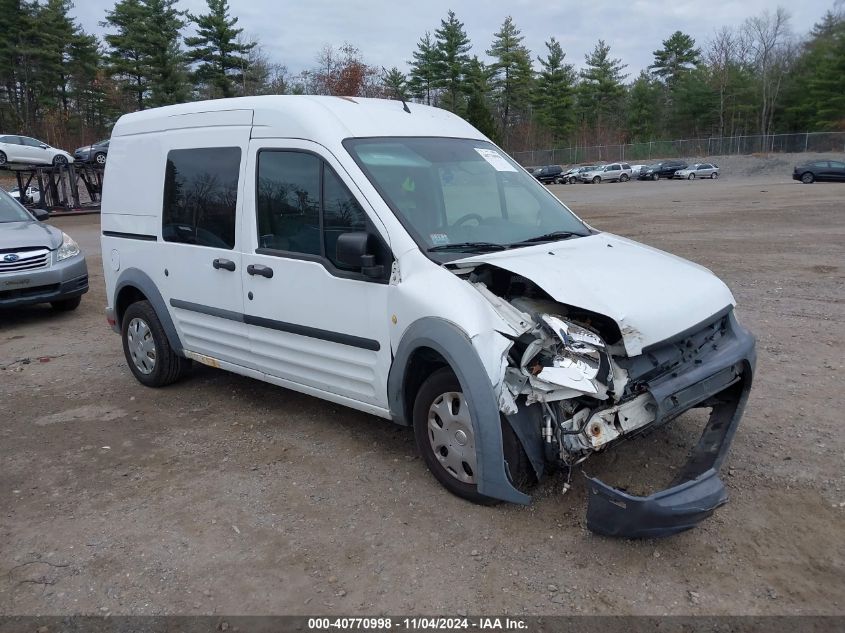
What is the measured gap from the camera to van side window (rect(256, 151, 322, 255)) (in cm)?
445

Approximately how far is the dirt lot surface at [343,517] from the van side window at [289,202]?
1.38m

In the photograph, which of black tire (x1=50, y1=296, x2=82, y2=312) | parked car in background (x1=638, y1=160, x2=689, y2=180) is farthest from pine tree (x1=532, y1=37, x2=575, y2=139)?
black tire (x1=50, y1=296, x2=82, y2=312)

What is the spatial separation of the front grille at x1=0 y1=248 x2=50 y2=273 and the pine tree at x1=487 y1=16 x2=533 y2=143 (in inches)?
2884

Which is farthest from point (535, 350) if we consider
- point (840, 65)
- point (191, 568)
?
point (840, 65)

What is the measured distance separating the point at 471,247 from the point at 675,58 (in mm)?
89516

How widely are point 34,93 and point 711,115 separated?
65.5 meters

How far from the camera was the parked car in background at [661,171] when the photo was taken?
5578cm

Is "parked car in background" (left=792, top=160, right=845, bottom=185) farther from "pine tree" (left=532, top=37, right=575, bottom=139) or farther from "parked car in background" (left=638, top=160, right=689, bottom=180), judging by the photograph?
"pine tree" (left=532, top=37, right=575, bottom=139)

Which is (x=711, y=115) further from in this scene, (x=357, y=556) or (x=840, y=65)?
(x=357, y=556)

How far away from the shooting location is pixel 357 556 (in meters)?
3.44

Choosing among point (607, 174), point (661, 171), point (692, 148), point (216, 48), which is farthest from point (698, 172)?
point (216, 48)

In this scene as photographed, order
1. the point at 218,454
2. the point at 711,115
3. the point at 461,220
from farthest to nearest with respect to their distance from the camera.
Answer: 1. the point at 711,115
2. the point at 218,454
3. the point at 461,220

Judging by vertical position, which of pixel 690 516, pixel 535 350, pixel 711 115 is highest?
pixel 711 115

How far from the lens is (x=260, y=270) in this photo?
4.71 metres
